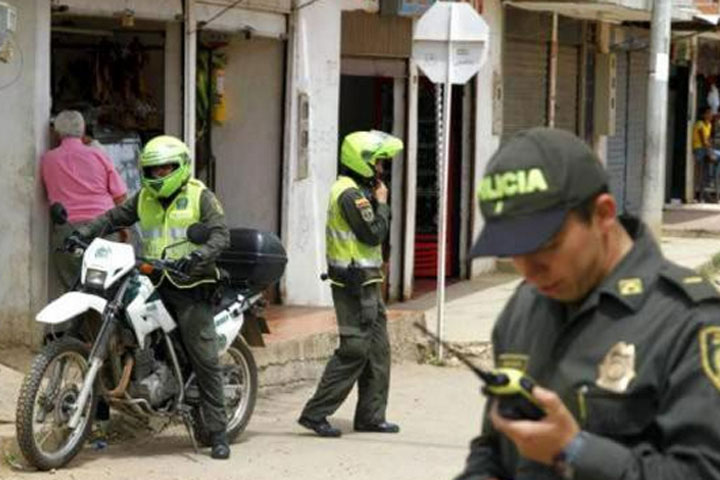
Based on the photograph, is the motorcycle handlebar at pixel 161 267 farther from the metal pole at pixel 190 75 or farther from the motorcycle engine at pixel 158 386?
the metal pole at pixel 190 75

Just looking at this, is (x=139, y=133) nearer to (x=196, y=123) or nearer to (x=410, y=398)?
(x=196, y=123)

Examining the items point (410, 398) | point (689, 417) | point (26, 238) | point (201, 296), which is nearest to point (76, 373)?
point (201, 296)

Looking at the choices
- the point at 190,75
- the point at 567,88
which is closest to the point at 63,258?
the point at 190,75

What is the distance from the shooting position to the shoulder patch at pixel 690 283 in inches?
110

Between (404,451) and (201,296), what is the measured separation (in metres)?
1.55

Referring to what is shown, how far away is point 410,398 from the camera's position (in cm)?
1133

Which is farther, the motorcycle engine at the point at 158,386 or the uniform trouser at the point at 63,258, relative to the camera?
the uniform trouser at the point at 63,258

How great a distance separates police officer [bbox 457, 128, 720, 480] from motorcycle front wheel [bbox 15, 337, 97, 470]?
5.26 meters

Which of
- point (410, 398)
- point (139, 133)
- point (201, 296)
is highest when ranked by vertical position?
point (139, 133)

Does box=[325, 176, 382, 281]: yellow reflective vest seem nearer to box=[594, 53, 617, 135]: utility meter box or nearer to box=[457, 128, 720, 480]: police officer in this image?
box=[457, 128, 720, 480]: police officer

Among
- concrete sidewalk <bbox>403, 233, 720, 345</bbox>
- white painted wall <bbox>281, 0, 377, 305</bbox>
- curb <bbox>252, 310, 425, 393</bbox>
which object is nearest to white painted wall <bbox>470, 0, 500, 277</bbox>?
concrete sidewalk <bbox>403, 233, 720, 345</bbox>

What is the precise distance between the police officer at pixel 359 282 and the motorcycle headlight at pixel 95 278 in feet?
5.37

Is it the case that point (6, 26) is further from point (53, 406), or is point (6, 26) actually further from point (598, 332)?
point (598, 332)

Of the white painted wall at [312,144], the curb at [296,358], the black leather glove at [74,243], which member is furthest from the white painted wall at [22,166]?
the white painted wall at [312,144]
